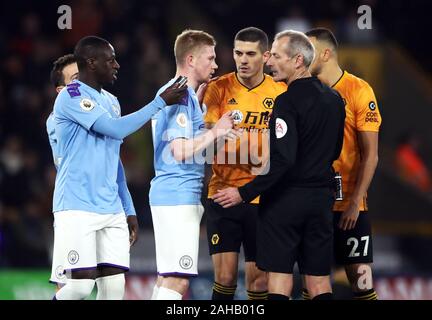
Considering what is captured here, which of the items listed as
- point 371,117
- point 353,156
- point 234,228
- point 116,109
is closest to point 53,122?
point 116,109

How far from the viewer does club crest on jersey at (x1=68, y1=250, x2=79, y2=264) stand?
7.25m

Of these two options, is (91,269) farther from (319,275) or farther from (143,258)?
(143,258)

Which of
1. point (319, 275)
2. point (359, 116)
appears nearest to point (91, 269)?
point (319, 275)

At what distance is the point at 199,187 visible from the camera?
7.71 m

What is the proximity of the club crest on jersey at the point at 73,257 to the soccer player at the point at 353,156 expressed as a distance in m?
2.06

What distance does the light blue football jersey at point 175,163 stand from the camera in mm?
7523

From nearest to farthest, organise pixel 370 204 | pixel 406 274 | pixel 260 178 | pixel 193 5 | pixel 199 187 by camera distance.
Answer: pixel 260 178 < pixel 199 187 < pixel 406 274 < pixel 370 204 < pixel 193 5

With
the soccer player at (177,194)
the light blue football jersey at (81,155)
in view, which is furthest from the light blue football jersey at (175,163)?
the light blue football jersey at (81,155)

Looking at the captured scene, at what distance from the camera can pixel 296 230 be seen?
7262mm

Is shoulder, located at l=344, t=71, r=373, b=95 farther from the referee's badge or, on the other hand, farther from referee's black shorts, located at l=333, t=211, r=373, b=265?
the referee's badge

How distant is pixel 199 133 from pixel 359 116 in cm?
130

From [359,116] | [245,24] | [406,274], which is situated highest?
[245,24]

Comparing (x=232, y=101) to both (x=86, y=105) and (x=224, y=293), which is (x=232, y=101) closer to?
(x=86, y=105)

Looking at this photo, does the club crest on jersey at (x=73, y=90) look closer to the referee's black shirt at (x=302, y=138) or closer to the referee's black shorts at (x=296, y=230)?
the referee's black shirt at (x=302, y=138)
